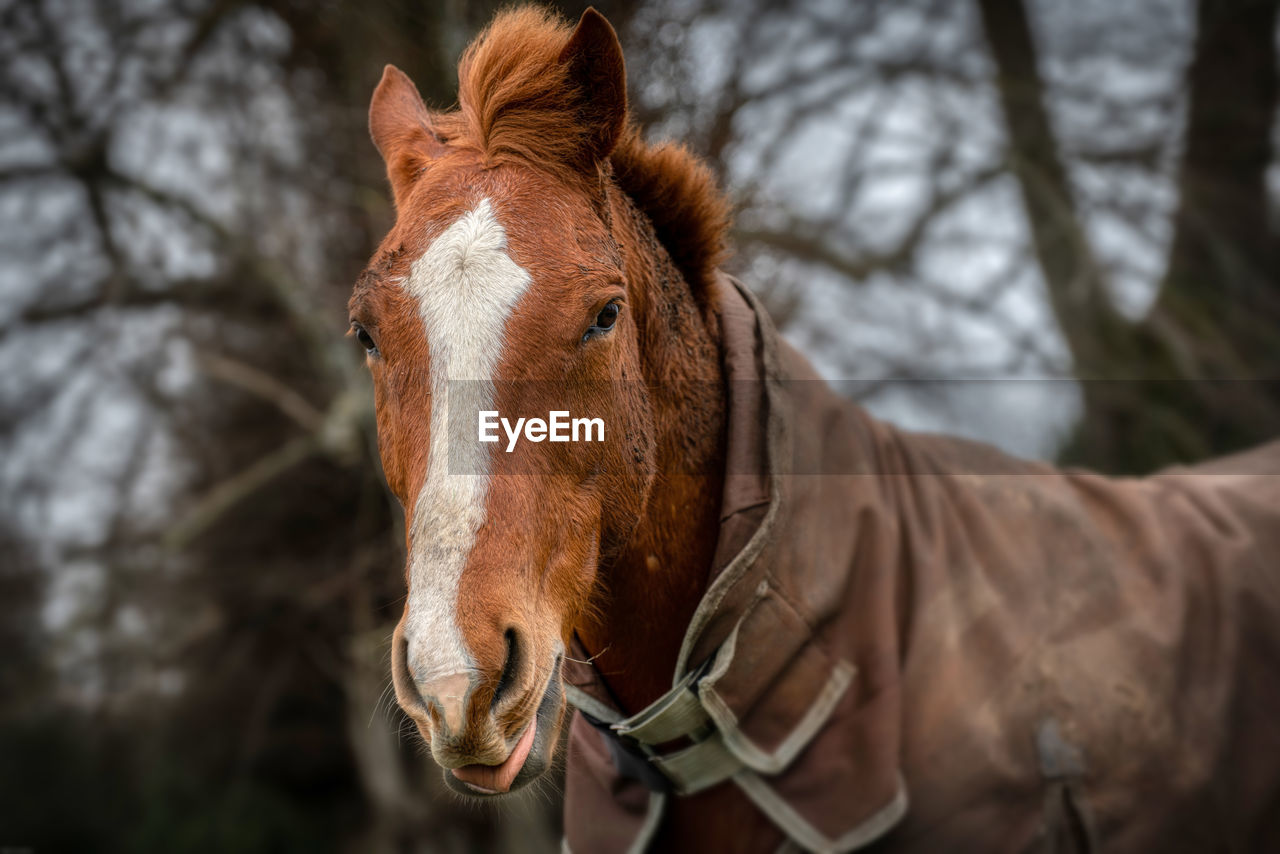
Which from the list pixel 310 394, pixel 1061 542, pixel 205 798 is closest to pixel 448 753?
pixel 1061 542

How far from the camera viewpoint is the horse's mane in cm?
170

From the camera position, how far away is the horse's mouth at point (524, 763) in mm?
1285

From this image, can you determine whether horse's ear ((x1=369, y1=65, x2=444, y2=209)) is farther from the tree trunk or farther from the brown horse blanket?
the tree trunk

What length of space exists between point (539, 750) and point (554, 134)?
1222mm

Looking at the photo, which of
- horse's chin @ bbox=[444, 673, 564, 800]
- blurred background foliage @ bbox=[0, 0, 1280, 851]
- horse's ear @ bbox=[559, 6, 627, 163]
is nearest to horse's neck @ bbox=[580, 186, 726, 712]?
horse's ear @ bbox=[559, 6, 627, 163]

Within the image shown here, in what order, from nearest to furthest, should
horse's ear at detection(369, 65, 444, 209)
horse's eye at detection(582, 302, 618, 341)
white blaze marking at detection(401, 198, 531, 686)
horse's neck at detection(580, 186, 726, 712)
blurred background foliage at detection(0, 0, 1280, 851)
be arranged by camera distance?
white blaze marking at detection(401, 198, 531, 686)
horse's eye at detection(582, 302, 618, 341)
horse's neck at detection(580, 186, 726, 712)
horse's ear at detection(369, 65, 444, 209)
blurred background foliage at detection(0, 0, 1280, 851)

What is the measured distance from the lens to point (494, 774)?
1.29 m

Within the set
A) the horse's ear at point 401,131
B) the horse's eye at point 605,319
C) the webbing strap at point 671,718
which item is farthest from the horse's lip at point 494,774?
the horse's ear at point 401,131

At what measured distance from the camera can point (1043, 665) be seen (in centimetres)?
198

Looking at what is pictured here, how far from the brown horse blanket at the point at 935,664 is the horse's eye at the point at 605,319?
17.1 inches

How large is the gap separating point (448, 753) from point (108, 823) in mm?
6348

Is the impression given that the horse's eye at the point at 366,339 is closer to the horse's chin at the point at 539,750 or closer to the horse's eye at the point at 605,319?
the horse's eye at the point at 605,319

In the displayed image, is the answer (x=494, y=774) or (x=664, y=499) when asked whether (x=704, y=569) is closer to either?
(x=664, y=499)

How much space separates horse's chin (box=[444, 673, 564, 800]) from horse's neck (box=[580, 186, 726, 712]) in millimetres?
369
